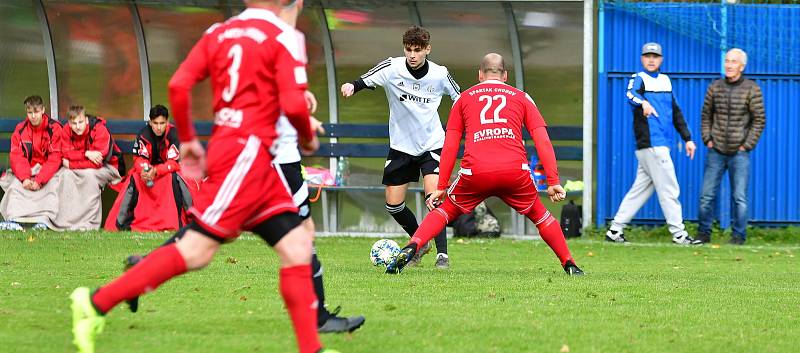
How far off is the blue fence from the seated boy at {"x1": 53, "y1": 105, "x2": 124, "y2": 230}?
19.5 ft

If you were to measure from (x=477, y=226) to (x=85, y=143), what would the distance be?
4.80 metres

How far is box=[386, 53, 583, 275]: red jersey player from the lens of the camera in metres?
10.1

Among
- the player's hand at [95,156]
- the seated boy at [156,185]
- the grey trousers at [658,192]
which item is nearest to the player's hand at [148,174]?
the seated boy at [156,185]

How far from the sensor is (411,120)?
1148cm

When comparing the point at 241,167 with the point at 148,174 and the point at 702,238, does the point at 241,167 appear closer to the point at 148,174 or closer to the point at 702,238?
the point at 148,174

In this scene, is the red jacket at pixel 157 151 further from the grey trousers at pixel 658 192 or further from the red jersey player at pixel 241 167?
the red jersey player at pixel 241 167

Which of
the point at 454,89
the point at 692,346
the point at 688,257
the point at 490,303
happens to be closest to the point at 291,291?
the point at 692,346

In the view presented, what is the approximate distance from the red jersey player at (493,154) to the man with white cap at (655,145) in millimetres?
5132

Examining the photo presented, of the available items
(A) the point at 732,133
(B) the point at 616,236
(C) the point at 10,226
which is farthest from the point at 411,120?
(C) the point at 10,226

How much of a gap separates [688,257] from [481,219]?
132 inches

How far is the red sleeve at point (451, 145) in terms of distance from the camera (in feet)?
33.3

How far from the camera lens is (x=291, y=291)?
5.64 metres

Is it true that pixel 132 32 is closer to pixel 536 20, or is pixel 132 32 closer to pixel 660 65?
pixel 536 20

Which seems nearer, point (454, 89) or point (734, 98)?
point (454, 89)
